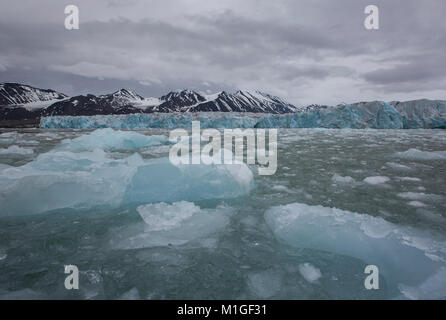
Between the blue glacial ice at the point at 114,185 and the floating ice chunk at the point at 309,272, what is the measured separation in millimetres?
1844

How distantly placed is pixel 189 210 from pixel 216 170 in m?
1.09

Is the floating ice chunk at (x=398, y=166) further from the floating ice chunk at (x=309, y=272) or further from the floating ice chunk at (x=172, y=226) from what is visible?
the floating ice chunk at (x=309, y=272)

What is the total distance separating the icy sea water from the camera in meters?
1.76

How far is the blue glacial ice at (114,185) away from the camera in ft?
9.91

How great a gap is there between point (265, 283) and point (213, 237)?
79 cm

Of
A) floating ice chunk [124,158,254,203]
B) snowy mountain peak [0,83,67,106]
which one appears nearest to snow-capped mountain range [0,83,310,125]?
snowy mountain peak [0,83,67,106]

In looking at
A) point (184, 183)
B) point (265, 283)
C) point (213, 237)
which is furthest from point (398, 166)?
point (265, 283)

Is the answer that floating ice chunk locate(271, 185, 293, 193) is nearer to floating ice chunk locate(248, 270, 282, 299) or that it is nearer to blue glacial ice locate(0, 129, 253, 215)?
blue glacial ice locate(0, 129, 253, 215)

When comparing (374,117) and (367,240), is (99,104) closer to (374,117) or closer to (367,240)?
(374,117)

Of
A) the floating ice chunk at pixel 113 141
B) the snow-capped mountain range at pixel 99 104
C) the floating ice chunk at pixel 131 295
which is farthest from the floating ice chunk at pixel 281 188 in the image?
the snow-capped mountain range at pixel 99 104

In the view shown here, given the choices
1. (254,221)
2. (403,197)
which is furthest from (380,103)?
(254,221)

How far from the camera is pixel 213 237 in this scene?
2.46m
